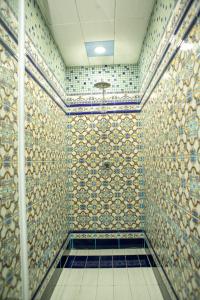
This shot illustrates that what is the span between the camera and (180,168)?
123 cm

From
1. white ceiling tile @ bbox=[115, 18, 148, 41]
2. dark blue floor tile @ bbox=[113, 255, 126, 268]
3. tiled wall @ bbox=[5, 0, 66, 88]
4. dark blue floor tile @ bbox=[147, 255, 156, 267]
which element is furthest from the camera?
dark blue floor tile @ bbox=[113, 255, 126, 268]

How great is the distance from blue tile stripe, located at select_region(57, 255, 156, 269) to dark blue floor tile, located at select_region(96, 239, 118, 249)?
205mm

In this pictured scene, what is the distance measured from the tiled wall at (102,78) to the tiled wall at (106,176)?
424mm

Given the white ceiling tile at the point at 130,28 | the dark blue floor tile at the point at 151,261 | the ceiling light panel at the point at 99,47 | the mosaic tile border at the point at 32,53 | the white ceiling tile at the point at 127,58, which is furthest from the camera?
the white ceiling tile at the point at 127,58

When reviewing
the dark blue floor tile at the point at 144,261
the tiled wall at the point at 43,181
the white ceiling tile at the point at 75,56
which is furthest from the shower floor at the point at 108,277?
the white ceiling tile at the point at 75,56

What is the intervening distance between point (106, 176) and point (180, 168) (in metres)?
1.49

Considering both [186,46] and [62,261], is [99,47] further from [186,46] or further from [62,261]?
[62,261]

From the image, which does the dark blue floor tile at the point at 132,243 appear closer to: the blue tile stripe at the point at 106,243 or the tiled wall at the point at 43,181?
the blue tile stripe at the point at 106,243

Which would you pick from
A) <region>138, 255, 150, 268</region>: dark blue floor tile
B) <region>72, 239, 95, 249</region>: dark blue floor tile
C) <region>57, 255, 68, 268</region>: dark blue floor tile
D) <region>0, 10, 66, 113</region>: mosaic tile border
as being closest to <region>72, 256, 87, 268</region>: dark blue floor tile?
<region>57, 255, 68, 268</region>: dark blue floor tile

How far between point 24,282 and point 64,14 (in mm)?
2028

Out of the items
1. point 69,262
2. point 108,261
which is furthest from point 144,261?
point 69,262

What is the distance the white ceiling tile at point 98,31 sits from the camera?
197 cm

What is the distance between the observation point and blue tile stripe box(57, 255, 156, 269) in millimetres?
2170

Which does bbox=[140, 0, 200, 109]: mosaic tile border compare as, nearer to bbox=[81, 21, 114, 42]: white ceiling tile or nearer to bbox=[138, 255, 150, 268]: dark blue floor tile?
bbox=[81, 21, 114, 42]: white ceiling tile
